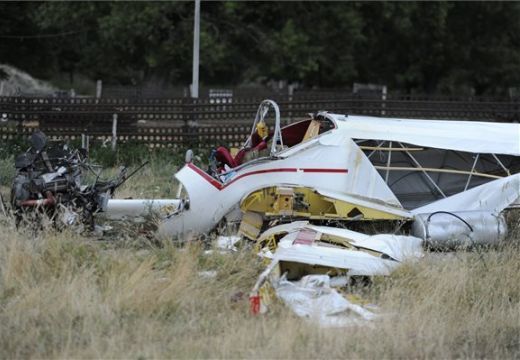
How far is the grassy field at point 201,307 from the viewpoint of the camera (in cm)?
472

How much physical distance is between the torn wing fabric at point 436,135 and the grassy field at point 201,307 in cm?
163

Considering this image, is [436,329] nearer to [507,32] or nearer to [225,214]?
[225,214]

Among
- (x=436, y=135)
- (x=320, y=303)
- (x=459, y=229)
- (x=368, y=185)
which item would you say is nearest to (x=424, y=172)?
(x=436, y=135)

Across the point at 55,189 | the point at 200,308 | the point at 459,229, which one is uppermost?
the point at 55,189

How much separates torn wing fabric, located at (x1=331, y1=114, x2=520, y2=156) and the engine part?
0.97m

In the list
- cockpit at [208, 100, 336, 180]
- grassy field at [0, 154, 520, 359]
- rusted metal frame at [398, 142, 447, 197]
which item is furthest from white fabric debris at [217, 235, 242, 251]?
rusted metal frame at [398, 142, 447, 197]

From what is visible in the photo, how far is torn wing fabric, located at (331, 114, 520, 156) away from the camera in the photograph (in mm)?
8023

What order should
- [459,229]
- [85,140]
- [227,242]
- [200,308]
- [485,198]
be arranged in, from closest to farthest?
[200,308], [227,242], [459,229], [485,198], [85,140]

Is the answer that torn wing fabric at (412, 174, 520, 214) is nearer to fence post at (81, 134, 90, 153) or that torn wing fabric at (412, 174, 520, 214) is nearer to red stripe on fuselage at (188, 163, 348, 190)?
red stripe on fuselage at (188, 163, 348, 190)

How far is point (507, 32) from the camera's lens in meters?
39.5

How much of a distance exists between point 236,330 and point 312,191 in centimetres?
289

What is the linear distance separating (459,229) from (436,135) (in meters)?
1.40

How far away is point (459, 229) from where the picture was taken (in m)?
7.34

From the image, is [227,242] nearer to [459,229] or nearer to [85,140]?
[459,229]
